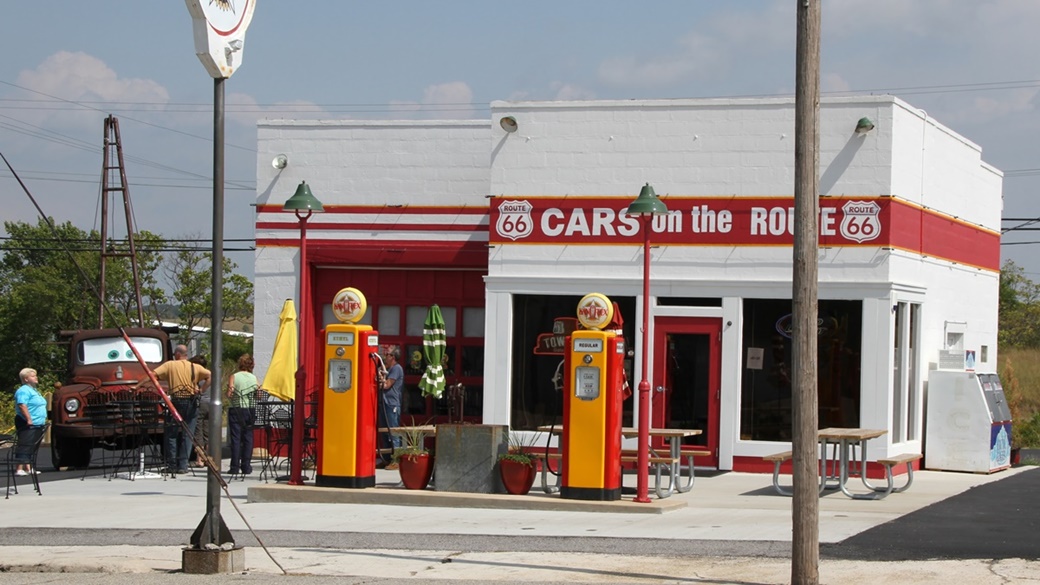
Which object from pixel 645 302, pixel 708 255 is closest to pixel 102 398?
pixel 708 255

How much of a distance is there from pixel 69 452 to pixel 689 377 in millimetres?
9894

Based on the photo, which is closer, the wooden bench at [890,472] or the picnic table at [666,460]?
the picnic table at [666,460]

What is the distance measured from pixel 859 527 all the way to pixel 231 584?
19.9ft

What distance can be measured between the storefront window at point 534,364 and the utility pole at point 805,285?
30.3 ft

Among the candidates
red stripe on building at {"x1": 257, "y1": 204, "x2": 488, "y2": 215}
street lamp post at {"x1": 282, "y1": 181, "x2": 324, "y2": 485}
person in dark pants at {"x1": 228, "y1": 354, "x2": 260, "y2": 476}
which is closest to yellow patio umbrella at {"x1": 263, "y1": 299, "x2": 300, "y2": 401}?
person in dark pants at {"x1": 228, "y1": 354, "x2": 260, "y2": 476}

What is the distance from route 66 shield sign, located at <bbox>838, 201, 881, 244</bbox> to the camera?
707 inches

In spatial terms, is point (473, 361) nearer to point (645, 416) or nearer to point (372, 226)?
point (372, 226)

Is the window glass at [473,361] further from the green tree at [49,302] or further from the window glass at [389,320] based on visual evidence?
the green tree at [49,302]

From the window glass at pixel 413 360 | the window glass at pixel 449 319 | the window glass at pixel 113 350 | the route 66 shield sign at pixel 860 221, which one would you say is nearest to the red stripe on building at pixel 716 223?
the route 66 shield sign at pixel 860 221

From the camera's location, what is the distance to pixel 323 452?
1573 cm

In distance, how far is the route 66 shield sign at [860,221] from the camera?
17953 millimetres

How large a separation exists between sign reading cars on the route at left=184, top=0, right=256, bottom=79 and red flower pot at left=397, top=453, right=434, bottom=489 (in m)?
6.14

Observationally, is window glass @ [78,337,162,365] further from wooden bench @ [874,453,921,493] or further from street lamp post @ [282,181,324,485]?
wooden bench @ [874,453,921,493]

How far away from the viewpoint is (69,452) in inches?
840
